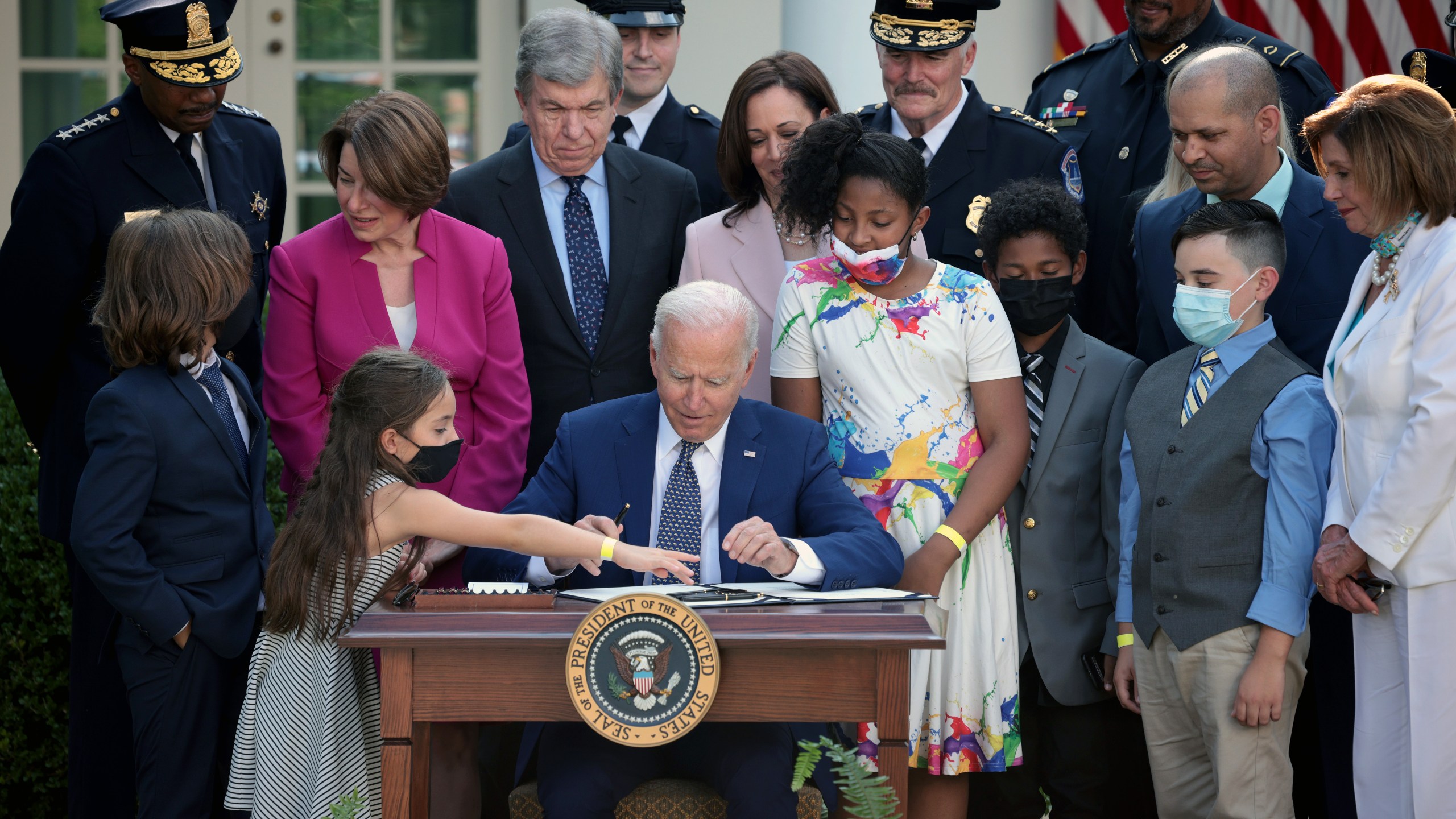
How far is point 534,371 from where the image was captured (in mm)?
3904

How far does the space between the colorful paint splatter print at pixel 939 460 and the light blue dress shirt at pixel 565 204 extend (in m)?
0.83

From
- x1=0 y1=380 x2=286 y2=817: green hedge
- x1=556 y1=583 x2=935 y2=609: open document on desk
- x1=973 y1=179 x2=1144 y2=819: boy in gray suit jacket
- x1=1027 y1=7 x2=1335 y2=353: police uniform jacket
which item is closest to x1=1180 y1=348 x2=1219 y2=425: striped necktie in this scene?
x1=973 y1=179 x2=1144 y2=819: boy in gray suit jacket

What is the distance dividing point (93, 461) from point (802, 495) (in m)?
1.60

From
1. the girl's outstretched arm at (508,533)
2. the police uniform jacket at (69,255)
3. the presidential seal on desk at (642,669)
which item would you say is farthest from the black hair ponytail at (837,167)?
the police uniform jacket at (69,255)

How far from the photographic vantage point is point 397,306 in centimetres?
360

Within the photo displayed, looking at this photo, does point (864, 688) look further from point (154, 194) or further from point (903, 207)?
point (154, 194)

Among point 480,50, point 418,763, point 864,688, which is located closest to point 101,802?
point 418,763

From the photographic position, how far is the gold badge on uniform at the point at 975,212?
13.2ft

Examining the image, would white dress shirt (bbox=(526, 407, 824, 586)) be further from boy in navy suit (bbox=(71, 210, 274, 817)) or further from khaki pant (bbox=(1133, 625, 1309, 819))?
khaki pant (bbox=(1133, 625, 1309, 819))

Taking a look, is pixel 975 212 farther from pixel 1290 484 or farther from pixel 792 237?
pixel 1290 484

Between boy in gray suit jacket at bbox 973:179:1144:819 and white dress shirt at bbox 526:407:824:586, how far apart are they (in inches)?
30.5

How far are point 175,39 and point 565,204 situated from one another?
1.10 metres

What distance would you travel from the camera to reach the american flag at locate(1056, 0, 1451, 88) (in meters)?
7.07

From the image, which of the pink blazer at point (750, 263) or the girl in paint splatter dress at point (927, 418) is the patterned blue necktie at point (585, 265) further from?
the girl in paint splatter dress at point (927, 418)
